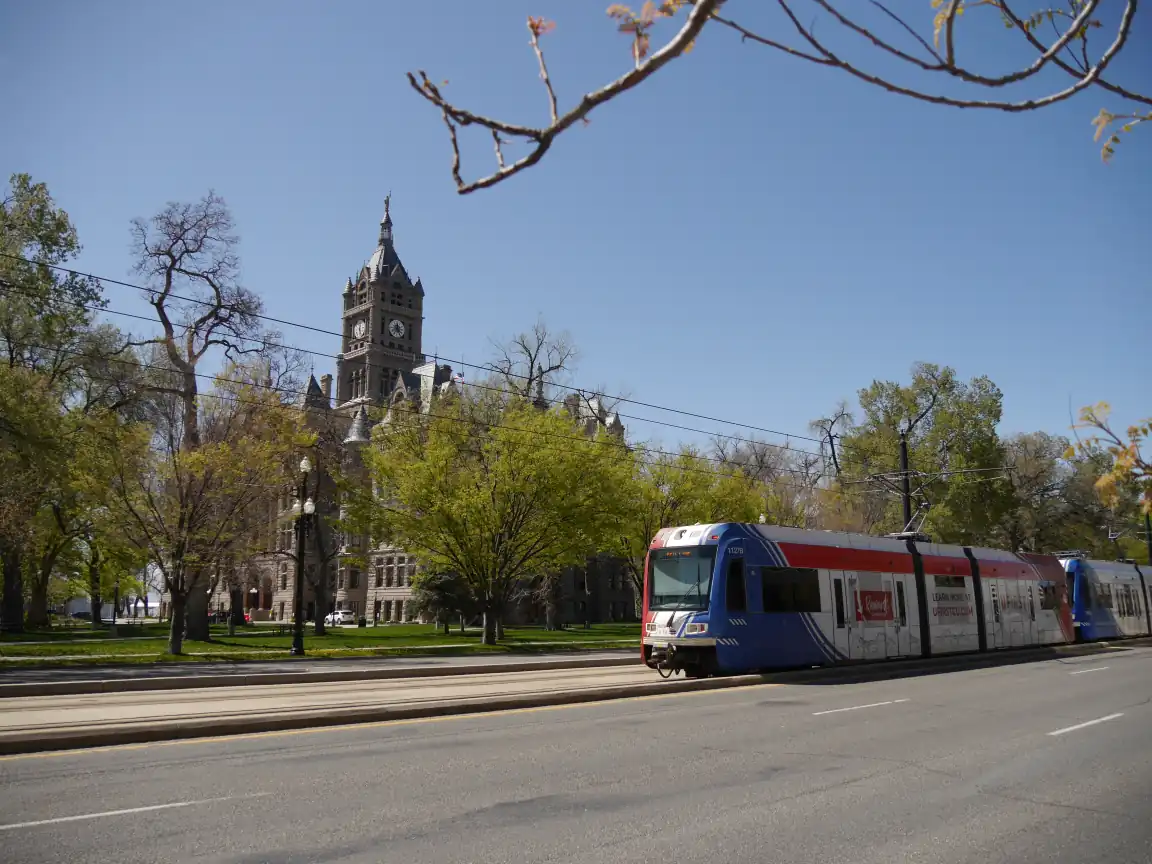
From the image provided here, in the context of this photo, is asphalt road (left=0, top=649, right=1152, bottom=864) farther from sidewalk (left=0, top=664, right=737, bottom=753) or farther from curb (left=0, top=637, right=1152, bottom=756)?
sidewalk (left=0, top=664, right=737, bottom=753)

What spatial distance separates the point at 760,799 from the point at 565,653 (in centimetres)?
2754

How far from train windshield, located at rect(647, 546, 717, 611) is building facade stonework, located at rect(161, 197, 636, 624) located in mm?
36009

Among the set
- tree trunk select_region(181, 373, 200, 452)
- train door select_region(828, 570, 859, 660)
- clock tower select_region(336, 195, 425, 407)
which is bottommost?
train door select_region(828, 570, 859, 660)

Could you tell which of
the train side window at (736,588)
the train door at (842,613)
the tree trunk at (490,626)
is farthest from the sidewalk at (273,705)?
the tree trunk at (490,626)

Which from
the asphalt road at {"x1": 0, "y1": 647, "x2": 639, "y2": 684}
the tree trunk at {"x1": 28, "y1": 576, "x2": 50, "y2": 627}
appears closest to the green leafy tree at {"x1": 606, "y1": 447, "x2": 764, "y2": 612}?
the asphalt road at {"x1": 0, "y1": 647, "x2": 639, "y2": 684}

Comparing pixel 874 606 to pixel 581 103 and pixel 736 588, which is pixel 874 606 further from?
pixel 581 103

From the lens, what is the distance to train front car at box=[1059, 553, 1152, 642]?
1305 inches

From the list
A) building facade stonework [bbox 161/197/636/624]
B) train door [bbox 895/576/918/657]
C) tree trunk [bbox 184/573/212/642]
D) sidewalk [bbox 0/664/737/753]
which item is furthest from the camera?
building facade stonework [bbox 161/197/636/624]

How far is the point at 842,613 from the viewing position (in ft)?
72.3

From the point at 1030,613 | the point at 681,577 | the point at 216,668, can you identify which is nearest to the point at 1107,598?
the point at 1030,613

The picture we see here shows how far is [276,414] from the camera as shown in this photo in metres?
32.1

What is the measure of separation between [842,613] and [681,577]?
4.72m

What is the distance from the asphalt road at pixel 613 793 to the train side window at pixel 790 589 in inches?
277

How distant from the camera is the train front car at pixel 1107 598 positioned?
33.2m
